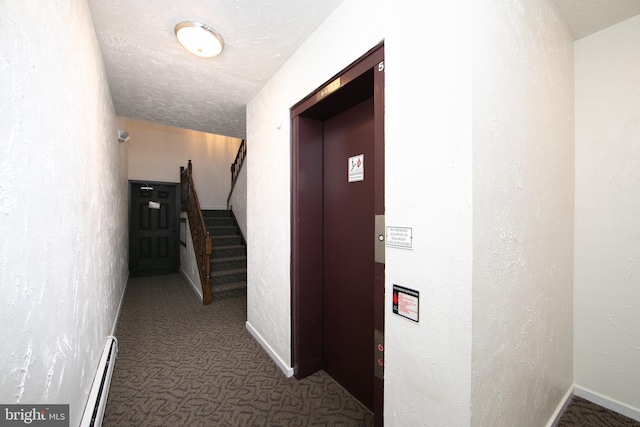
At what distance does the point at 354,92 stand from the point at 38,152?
4.80ft

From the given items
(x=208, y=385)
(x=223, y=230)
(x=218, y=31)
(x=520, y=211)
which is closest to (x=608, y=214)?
(x=520, y=211)

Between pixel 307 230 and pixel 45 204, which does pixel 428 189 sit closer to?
pixel 307 230

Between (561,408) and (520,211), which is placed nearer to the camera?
(520,211)

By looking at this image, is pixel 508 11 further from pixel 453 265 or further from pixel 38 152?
pixel 38 152

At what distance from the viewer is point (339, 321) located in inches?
73.9

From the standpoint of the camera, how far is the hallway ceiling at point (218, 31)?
1.44 meters

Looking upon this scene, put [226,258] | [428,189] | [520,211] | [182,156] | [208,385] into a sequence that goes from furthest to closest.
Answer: [182,156], [226,258], [208,385], [520,211], [428,189]

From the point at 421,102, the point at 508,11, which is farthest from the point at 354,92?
the point at 508,11

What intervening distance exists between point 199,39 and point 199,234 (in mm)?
3124

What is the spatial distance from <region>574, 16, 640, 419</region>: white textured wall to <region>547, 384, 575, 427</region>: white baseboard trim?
4.9 inches

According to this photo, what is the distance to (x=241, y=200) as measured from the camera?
5.51m

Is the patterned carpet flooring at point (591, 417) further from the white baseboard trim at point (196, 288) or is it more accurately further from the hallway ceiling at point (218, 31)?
the white baseboard trim at point (196, 288)

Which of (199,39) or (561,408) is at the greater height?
(199,39)

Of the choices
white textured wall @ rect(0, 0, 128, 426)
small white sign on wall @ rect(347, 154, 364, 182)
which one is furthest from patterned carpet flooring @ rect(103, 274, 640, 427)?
small white sign on wall @ rect(347, 154, 364, 182)
